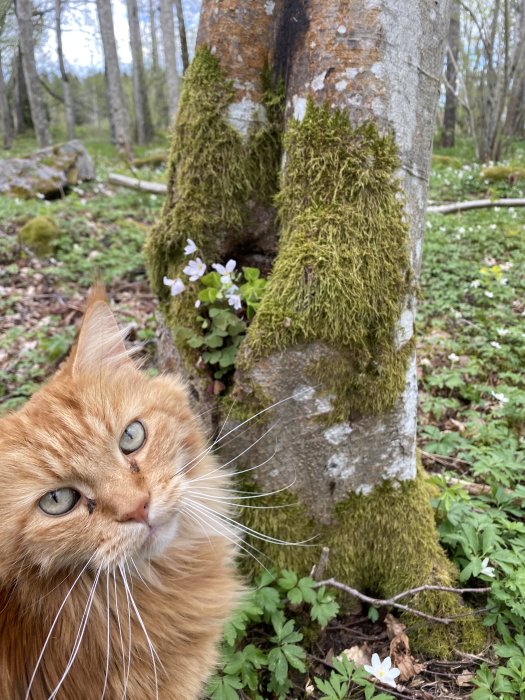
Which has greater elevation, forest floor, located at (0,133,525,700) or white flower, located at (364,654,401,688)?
forest floor, located at (0,133,525,700)

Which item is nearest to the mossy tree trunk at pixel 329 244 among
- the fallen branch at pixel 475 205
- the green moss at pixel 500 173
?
the fallen branch at pixel 475 205

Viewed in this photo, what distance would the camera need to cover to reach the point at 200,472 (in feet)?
6.14

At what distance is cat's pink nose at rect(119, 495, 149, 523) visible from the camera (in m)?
1.40

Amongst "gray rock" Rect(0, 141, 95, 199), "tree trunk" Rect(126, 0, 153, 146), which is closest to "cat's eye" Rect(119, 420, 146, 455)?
"gray rock" Rect(0, 141, 95, 199)

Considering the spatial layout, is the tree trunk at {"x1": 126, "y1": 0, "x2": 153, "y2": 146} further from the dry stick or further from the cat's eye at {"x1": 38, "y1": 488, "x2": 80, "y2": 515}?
the dry stick

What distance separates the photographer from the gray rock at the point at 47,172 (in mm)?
9305

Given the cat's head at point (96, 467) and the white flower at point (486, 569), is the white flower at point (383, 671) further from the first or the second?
the cat's head at point (96, 467)

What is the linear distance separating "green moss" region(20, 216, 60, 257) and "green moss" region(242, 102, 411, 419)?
5429 millimetres

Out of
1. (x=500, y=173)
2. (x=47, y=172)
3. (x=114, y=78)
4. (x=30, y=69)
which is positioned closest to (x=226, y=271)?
(x=47, y=172)

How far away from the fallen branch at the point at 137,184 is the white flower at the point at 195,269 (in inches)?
273

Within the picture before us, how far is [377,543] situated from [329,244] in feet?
4.59

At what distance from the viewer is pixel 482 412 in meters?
3.49

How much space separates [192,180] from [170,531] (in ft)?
5.29

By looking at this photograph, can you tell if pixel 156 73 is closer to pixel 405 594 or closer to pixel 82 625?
pixel 405 594
